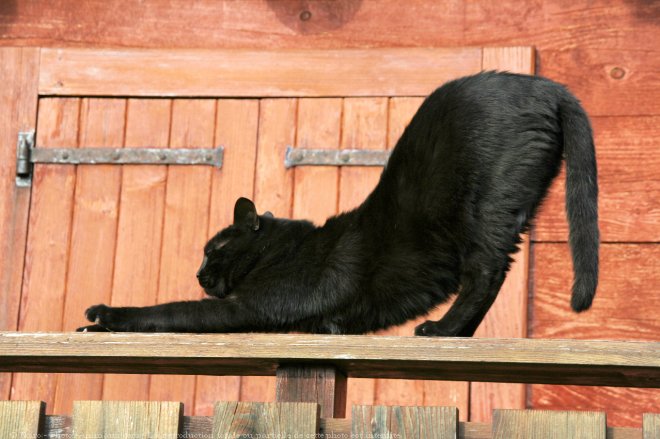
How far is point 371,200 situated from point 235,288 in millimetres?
512

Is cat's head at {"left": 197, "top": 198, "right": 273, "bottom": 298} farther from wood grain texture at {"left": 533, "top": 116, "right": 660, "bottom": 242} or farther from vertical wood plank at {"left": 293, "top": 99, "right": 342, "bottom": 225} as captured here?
wood grain texture at {"left": 533, "top": 116, "right": 660, "bottom": 242}

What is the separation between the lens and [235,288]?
329cm

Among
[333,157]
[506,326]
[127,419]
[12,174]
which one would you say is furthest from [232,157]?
[127,419]

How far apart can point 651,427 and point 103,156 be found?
2977 mm

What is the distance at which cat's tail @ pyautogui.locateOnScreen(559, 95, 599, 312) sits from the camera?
103 inches

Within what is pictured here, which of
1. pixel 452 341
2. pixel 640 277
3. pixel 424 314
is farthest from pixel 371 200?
pixel 640 277

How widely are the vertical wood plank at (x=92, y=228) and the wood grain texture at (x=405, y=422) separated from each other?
2.38 meters

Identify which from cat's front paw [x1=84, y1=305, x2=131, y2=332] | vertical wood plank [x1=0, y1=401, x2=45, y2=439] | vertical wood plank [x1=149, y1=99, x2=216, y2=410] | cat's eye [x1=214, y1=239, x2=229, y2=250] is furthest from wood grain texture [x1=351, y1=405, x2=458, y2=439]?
vertical wood plank [x1=149, y1=99, x2=216, y2=410]

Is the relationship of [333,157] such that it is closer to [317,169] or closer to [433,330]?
[317,169]

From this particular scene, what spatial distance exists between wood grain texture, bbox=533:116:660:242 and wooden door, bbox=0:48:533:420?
451 mm

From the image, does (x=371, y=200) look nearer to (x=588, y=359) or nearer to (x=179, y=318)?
(x=179, y=318)

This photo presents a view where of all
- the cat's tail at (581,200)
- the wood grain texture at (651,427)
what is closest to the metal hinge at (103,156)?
the cat's tail at (581,200)

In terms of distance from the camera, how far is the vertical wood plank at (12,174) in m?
4.37

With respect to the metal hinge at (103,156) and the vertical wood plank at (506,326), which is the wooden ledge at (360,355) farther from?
the metal hinge at (103,156)
